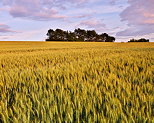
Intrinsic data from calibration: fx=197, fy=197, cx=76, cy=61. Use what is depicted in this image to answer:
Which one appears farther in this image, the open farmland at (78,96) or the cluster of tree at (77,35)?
the cluster of tree at (77,35)

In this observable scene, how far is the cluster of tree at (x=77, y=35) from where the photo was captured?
58406 millimetres

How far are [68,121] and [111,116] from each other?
0.28 metres

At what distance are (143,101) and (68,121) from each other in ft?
1.98

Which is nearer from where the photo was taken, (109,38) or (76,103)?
(76,103)

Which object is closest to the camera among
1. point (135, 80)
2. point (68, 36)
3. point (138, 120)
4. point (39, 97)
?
point (138, 120)

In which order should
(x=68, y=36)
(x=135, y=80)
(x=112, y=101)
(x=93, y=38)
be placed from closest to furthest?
(x=112, y=101), (x=135, y=80), (x=68, y=36), (x=93, y=38)

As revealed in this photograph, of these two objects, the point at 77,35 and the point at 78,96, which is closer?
the point at 78,96

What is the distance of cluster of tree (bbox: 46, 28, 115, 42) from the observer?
192 ft

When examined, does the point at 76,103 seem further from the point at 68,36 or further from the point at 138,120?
the point at 68,36

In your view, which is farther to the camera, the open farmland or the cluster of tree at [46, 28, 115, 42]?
the cluster of tree at [46, 28, 115, 42]

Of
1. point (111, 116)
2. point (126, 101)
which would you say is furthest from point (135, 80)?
point (111, 116)

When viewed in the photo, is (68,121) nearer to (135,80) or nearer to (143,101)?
(143,101)

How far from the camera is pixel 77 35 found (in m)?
65.6

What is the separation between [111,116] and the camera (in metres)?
1.26
